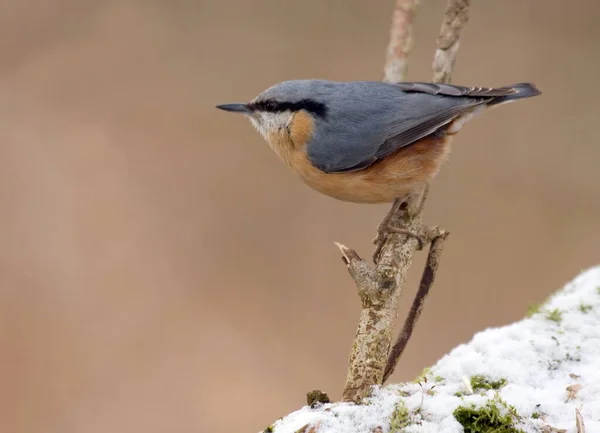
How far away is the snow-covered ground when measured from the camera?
3.86 feet

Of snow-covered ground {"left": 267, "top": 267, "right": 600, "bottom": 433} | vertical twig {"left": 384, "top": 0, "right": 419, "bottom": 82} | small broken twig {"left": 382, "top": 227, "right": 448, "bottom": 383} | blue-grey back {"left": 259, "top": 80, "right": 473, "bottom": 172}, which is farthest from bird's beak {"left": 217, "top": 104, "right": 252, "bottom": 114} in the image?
snow-covered ground {"left": 267, "top": 267, "right": 600, "bottom": 433}

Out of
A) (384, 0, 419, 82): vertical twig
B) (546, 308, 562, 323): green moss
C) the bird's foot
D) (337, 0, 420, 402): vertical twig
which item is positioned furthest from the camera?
(384, 0, 419, 82): vertical twig

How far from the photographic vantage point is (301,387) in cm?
309

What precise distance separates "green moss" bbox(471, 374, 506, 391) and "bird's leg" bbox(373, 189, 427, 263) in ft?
1.49

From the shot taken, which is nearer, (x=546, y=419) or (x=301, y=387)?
(x=546, y=419)

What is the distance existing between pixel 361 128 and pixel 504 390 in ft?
3.31

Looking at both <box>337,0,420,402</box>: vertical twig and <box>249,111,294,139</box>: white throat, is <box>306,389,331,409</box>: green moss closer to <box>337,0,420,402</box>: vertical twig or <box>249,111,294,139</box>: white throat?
<box>337,0,420,402</box>: vertical twig

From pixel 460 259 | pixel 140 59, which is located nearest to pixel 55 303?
pixel 140 59

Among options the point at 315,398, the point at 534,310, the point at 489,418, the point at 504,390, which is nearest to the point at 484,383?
the point at 504,390

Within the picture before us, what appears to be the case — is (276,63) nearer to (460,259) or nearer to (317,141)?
(460,259)

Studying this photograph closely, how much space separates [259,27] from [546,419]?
333 centimetres

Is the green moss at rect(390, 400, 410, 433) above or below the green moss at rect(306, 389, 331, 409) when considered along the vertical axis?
below

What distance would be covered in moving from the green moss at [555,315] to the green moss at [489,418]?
0.55 meters

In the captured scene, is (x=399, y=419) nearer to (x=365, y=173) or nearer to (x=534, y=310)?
(x=534, y=310)
